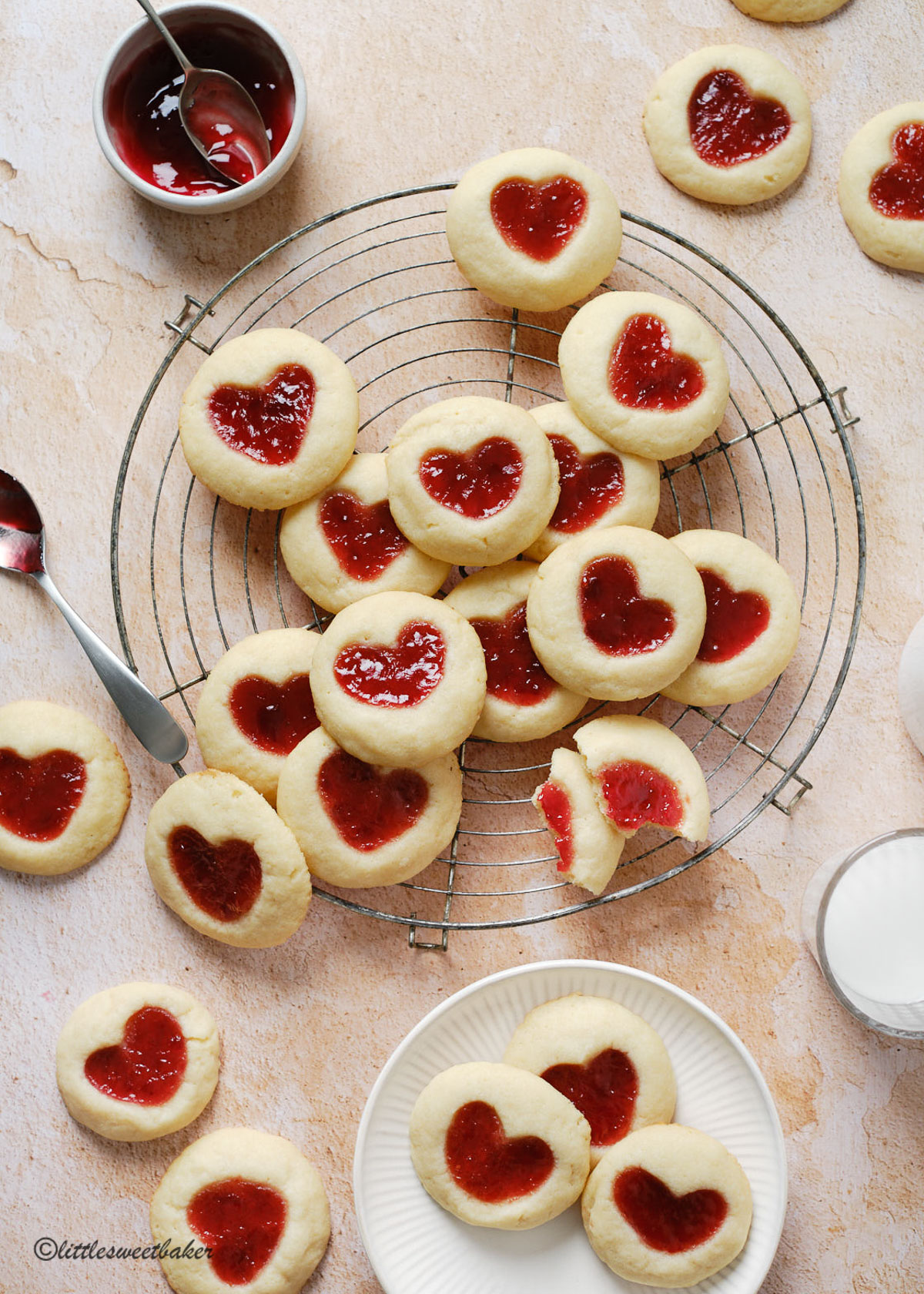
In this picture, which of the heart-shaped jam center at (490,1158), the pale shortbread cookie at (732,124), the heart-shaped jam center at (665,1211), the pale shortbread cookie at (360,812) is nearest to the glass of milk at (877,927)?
the heart-shaped jam center at (665,1211)

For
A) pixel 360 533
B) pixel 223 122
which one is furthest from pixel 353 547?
pixel 223 122

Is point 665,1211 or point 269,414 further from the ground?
point 269,414

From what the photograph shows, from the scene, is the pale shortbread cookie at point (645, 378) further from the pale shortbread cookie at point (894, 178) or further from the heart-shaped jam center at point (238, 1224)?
the heart-shaped jam center at point (238, 1224)

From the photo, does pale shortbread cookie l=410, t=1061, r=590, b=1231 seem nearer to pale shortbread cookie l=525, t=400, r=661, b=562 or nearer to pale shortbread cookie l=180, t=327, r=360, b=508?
pale shortbread cookie l=525, t=400, r=661, b=562

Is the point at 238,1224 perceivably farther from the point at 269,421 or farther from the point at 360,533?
the point at 269,421

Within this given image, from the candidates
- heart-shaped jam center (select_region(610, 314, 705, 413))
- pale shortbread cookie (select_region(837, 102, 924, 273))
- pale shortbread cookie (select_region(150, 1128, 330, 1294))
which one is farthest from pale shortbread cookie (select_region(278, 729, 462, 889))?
pale shortbread cookie (select_region(837, 102, 924, 273))

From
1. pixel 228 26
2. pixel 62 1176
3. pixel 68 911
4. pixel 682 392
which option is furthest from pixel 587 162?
pixel 62 1176

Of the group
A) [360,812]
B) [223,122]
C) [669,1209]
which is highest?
[223,122]
